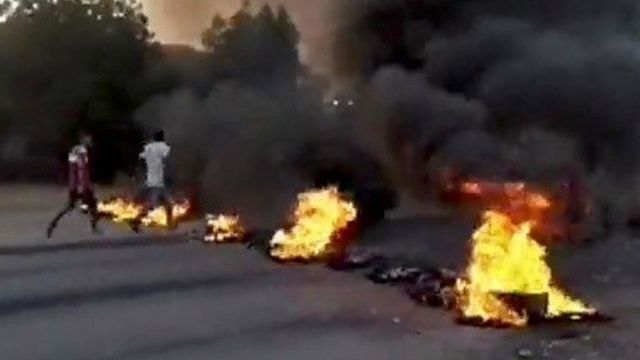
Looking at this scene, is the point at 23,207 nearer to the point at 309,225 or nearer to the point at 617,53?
the point at 309,225

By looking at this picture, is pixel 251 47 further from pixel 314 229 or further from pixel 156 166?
pixel 314 229

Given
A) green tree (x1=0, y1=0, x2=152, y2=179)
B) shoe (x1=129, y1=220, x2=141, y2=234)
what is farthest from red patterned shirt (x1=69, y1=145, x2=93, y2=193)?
green tree (x1=0, y1=0, x2=152, y2=179)

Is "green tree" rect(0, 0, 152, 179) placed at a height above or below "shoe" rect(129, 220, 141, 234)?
above

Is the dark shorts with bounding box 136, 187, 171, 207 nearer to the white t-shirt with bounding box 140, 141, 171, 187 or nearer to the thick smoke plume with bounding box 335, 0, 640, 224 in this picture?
the white t-shirt with bounding box 140, 141, 171, 187

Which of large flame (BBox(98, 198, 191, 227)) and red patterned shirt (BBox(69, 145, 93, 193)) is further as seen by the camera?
large flame (BBox(98, 198, 191, 227))

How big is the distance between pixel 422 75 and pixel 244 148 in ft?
19.5

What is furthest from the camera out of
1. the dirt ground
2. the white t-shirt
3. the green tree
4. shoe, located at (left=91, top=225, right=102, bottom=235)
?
the green tree

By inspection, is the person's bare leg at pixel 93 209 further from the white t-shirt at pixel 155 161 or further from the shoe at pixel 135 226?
the white t-shirt at pixel 155 161

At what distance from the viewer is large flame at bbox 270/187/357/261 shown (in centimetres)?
1484

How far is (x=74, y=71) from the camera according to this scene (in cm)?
3212

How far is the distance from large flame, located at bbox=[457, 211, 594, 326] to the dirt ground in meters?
0.28

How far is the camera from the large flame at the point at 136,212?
19.8m

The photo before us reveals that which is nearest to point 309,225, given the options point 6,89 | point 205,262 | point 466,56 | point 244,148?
point 205,262

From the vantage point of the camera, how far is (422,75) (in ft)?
59.0
